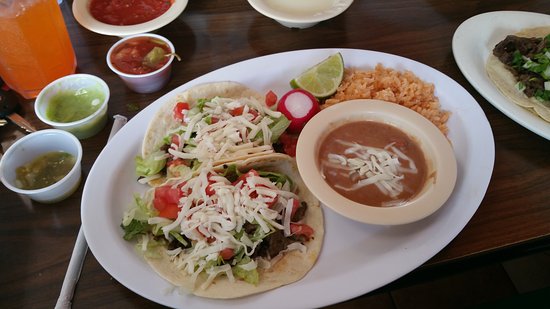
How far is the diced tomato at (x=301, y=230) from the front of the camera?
1.79m

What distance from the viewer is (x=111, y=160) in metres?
1.95

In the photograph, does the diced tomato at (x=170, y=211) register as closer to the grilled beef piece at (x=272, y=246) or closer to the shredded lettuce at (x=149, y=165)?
the shredded lettuce at (x=149, y=165)

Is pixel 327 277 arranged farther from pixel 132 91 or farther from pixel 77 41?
pixel 77 41

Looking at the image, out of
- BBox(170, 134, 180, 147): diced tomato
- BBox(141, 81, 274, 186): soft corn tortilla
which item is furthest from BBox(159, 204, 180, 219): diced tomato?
BBox(170, 134, 180, 147): diced tomato

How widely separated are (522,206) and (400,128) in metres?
0.65

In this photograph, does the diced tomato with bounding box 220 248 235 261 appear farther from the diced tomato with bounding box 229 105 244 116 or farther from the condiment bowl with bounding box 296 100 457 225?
the diced tomato with bounding box 229 105 244 116

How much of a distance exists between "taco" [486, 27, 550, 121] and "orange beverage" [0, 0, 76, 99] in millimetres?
2455

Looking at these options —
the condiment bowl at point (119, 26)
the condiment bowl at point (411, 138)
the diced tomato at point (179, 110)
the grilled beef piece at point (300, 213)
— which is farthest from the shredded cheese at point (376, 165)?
the condiment bowl at point (119, 26)

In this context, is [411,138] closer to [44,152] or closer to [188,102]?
[188,102]

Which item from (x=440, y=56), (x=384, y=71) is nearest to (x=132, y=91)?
(x=384, y=71)

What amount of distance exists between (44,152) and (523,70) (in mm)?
2649

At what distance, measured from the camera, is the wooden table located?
169cm

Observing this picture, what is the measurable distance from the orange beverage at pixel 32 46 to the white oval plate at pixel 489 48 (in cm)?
225

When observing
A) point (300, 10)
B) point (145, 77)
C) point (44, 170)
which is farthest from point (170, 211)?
point (300, 10)
